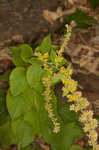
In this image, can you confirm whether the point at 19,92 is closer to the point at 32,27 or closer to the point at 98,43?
the point at 32,27

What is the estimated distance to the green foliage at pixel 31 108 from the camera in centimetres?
131

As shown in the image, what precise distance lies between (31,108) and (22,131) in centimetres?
18

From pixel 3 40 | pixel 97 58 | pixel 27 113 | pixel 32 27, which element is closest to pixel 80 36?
pixel 97 58

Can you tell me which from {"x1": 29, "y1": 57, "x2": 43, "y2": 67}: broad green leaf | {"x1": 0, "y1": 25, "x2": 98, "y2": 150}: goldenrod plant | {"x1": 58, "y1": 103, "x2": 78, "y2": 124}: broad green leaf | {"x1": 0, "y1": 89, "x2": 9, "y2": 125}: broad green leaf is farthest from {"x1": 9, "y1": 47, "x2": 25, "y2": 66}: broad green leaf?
{"x1": 58, "y1": 103, "x2": 78, "y2": 124}: broad green leaf

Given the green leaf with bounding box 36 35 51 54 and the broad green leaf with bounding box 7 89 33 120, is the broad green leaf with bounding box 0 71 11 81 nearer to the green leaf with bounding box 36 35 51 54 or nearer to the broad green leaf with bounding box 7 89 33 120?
the broad green leaf with bounding box 7 89 33 120

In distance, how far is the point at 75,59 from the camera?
5.40 feet

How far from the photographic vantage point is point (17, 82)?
1.34 m

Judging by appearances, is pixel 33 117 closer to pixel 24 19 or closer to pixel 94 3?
pixel 24 19

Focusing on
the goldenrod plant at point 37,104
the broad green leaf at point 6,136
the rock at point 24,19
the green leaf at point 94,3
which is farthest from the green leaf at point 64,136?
the green leaf at point 94,3

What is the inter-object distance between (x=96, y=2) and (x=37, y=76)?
68 centimetres

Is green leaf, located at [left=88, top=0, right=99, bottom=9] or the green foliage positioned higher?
green leaf, located at [left=88, top=0, right=99, bottom=9]

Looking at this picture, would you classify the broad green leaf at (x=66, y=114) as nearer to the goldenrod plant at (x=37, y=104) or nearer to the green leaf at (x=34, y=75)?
the goldenrod plant at (x=37, y=104)

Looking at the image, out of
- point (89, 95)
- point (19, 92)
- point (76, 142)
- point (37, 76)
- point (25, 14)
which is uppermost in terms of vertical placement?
point (25, 14)

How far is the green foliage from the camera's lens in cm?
131
